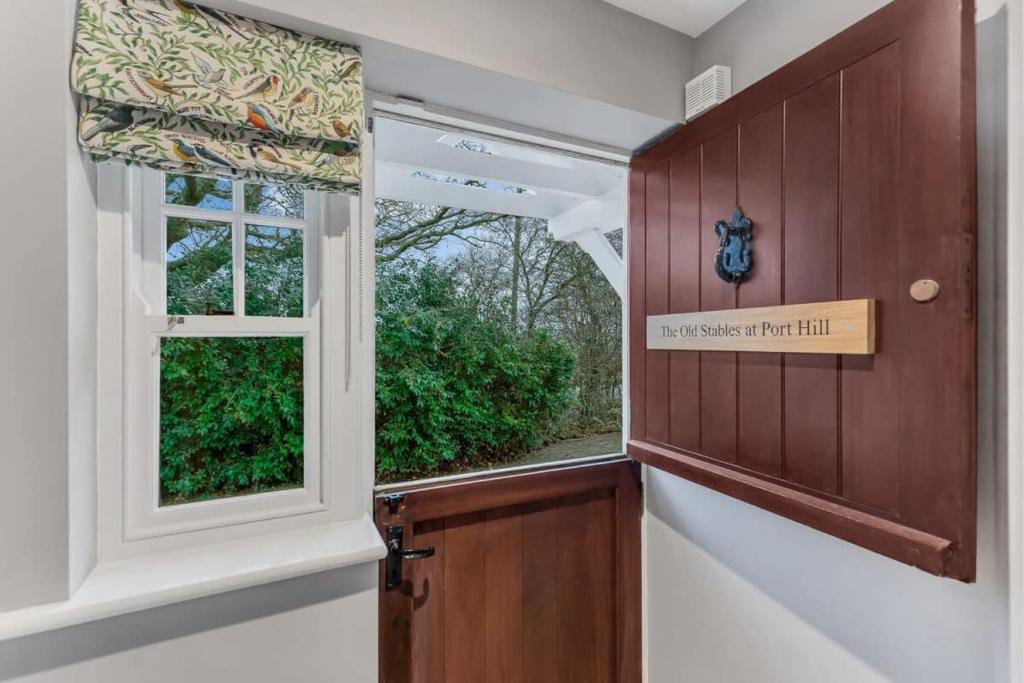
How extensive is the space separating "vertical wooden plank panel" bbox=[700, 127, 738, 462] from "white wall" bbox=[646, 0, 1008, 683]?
0.25m

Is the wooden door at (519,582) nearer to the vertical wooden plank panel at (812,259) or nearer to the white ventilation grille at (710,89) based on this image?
the vertical wooden plank panel at (812,259)

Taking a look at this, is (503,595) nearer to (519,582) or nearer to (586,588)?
(519,582)

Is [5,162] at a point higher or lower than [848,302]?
higher

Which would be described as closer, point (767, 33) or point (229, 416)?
point (229, 416)

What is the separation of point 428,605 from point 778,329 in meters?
1.28

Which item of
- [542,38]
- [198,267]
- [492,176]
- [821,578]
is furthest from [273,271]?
[821,578]

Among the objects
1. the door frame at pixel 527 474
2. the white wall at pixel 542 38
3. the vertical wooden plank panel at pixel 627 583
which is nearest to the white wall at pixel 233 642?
the door frame at pixel 527 474

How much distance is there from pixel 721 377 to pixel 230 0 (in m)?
1.49

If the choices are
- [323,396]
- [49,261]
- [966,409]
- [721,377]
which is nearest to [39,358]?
[49,261]

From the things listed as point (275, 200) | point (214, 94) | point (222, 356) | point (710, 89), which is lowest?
point (222, 356)

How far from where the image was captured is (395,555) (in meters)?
1.32

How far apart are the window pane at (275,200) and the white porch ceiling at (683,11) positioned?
42.3 inches

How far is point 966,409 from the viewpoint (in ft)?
2.59

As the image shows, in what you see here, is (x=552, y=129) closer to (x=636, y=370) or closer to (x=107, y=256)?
(x=636, y=370)
